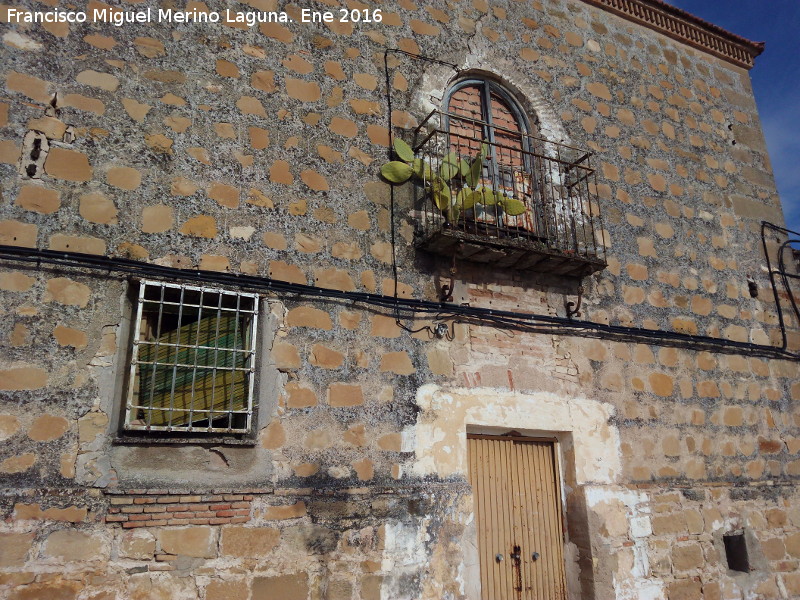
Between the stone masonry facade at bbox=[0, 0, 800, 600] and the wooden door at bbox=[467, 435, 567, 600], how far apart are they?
0.14m

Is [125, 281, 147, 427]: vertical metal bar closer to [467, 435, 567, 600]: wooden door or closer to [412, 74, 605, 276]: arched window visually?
[412, 74, 605, 276]: arched window

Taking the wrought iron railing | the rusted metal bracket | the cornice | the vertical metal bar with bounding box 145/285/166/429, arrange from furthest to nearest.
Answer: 1. the cornice
2. the rusted metal bracket
3. the wrought iron railing
4. the vertical metal bar with bounding box 145/285/166/429

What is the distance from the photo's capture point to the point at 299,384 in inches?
174

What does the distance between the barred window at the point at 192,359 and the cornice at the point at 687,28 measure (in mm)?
5129

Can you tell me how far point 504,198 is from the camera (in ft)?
17.5

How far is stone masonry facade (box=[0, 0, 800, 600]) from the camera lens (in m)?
3.82

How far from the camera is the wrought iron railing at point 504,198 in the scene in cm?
511

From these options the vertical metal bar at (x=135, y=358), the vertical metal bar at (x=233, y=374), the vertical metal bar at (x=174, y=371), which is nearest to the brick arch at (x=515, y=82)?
the vertical metal bar at (x=233, y=374)

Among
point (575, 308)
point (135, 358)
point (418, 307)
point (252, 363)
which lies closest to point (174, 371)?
point (135, 358)

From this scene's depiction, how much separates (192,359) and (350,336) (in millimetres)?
1072

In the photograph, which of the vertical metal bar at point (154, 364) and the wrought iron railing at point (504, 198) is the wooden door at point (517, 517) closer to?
the wrought iron railing at point (504, 198)

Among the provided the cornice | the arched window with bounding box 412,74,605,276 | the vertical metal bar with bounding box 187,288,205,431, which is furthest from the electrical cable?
the cornice

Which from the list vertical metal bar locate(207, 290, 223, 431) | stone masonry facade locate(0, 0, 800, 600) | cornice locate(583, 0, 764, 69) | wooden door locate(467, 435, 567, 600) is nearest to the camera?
stone masonry facade locate(0, 0, 800, 600)

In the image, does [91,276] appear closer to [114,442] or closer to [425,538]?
[114,442]
